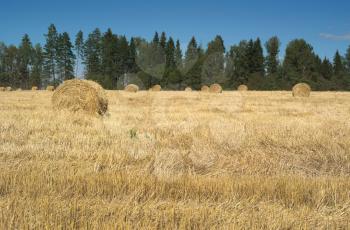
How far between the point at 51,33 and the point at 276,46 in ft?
145

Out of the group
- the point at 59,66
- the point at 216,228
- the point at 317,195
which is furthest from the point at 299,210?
the point at 59,66

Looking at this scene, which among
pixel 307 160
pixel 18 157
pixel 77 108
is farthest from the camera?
pixel 77 108

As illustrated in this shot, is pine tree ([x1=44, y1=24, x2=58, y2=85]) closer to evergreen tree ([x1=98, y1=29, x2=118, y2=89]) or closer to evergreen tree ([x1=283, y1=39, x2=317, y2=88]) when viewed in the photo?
evergreen tree ([x1=98, y1=29, x2=118, y2=89])

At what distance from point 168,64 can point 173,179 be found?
208 feet

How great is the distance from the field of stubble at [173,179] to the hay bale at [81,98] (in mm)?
4779

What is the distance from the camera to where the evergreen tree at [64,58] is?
7688 centimetres

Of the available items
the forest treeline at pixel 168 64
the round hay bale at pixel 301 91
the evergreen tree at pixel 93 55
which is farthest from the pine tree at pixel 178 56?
the round hay bale at pixel 301 91

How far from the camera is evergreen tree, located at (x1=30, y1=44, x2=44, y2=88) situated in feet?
253

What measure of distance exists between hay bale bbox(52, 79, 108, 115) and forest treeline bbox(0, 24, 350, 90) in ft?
142

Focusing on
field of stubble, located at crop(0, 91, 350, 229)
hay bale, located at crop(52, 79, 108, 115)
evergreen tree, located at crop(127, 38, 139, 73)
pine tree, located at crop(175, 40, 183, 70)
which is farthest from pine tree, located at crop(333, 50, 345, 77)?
field of stubble, located at crop(0, 91, 350, 229)

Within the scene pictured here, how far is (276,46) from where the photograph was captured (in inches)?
3187

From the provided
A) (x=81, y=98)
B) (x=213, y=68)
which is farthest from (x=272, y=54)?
(x=81, y=98)

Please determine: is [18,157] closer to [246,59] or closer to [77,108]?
[77,108]

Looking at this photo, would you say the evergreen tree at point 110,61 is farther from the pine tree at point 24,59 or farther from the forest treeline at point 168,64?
the pine tree at point 24,59
